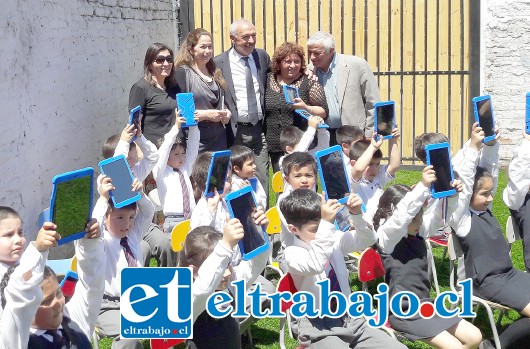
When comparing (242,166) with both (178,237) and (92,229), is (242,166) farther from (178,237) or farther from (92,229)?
(92,229)

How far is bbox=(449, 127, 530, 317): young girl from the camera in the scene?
18.4ft

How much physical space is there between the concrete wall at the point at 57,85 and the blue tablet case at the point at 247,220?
2.70m

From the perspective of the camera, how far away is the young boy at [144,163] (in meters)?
6.15

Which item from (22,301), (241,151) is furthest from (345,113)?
(22,301)

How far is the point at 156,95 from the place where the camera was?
296 inches

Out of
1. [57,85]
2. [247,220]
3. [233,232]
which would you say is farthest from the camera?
[57,85]

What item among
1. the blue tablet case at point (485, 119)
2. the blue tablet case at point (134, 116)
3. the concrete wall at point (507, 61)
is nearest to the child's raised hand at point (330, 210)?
the blue tablet case at point (485, 119)

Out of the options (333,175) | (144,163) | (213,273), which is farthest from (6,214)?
(144,163)

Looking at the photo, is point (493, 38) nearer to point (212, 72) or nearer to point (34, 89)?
point (212, 72)

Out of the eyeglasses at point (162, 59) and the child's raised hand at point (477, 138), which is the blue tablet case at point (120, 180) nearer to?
the child's raised hand at point (477, 138)

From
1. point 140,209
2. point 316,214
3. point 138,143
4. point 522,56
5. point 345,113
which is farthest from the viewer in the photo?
point 522,56

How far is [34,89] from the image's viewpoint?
23.7ft

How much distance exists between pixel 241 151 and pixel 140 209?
1.29m

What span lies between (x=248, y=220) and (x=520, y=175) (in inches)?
91.0
